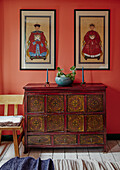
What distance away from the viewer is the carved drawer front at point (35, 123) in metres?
3.04

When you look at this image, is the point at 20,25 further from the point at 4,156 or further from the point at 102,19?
the point at 4,156

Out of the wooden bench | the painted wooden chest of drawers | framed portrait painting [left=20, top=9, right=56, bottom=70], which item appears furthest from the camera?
framed portrait painting [left=20, top=9, right=56, bottom=70]

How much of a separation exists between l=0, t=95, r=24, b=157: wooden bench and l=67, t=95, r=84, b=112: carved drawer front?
82 centimetres

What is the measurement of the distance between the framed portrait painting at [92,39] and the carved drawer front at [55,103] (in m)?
0.80

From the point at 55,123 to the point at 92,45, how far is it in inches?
61.4

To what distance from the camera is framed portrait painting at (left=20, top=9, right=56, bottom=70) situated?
3.45 meters

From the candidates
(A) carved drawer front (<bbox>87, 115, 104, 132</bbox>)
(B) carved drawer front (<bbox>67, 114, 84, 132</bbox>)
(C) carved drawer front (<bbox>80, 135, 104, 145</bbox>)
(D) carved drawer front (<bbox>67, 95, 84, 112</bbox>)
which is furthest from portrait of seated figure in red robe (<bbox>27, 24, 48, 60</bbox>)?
(C) carved drawer front (<bbox>80, 135, 104, 145</bbox>)

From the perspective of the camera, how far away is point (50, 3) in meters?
3.46

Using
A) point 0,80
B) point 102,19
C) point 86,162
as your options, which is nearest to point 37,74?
point 0,80

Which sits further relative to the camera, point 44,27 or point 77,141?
point 44,27

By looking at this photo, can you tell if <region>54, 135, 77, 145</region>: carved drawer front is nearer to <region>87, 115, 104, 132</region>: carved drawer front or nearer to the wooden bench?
<region>87, 115, 104, 132</region>: carved drawer front

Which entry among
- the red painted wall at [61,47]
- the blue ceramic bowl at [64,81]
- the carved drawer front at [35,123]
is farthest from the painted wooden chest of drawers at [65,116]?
the red painted wall at [61,47]

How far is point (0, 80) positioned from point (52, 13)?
1.55 meters

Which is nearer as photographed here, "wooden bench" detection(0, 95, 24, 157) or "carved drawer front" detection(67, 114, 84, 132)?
"wooden bench" detection(0, 95, 24, 157)
